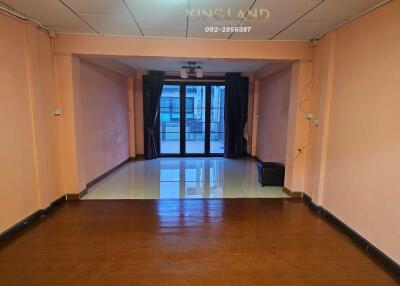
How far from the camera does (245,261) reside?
2.48m

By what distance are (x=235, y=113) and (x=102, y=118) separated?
3836 millimetres

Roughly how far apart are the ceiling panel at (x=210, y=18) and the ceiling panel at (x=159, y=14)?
0.36 ft

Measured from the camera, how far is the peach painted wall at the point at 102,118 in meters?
4.54

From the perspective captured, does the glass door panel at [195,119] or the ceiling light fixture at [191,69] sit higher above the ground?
the ceiling light fixture at [191,69]

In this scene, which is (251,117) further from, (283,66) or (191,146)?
(283,66)

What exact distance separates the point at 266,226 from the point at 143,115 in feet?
17.1

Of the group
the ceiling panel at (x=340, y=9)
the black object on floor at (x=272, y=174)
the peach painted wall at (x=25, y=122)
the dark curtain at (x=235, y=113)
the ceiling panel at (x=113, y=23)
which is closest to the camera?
Answer: the ceiling panel at (x=340, y=9)

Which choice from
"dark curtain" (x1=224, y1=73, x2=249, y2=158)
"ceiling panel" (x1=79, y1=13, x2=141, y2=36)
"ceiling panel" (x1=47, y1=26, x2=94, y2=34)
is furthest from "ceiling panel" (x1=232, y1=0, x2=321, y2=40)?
"dark curtain" (x1=224, y1=73, x2=249, y2=158)

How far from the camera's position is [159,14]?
9.39ft

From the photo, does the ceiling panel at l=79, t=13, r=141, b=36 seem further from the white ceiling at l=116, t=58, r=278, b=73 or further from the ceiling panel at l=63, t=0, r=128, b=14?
the white ceiling at l=116, t=58, r=278, b=73

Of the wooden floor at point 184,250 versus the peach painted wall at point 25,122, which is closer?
the wooden floor at point 184,250

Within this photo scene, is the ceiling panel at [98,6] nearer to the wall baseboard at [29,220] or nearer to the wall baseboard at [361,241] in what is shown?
the wall baseboard at [29,220]

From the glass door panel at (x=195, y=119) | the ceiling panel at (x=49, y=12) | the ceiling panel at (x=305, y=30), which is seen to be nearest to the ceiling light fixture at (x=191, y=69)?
the glass door panel at (x=195, y=119)

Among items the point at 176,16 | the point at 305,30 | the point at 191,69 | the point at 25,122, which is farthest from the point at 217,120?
the point at 25,122
